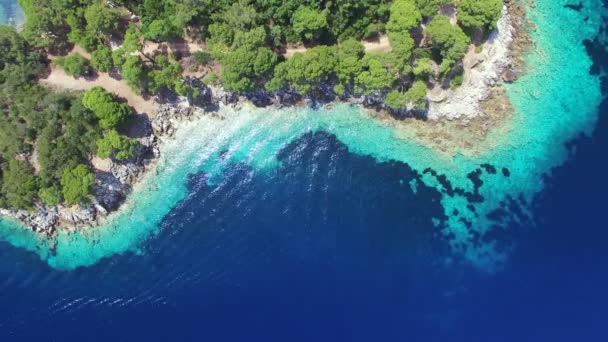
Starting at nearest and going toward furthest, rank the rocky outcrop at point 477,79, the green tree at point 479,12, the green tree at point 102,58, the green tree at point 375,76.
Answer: the green tree at point 479,12 < the green tree at point 375,76 < the green tree at point 102,58 < the rocky outcrop at point 477,79

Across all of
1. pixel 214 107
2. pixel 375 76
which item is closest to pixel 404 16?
pixel 375 76

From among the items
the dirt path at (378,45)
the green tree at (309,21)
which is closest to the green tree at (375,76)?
the dirt path at (378,45)

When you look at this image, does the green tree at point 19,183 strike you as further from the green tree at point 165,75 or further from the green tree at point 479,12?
the green tree at point 479,12

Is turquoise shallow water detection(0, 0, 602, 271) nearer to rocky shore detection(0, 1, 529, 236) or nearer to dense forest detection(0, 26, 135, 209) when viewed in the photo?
rocky shore detection(0, 1, 529, 236)

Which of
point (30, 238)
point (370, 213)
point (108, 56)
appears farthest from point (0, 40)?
point (370, 213)

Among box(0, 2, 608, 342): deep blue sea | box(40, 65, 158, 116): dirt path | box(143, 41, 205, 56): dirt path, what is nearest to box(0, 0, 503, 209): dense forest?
box(143, 41, 205, 56): dirt path

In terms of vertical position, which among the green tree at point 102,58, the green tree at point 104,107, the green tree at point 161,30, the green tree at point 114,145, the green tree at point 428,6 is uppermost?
the green tree at point 428,6

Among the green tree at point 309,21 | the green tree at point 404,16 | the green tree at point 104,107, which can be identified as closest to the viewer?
the green tree at point 404,16

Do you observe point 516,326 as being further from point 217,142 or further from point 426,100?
point 217,142
